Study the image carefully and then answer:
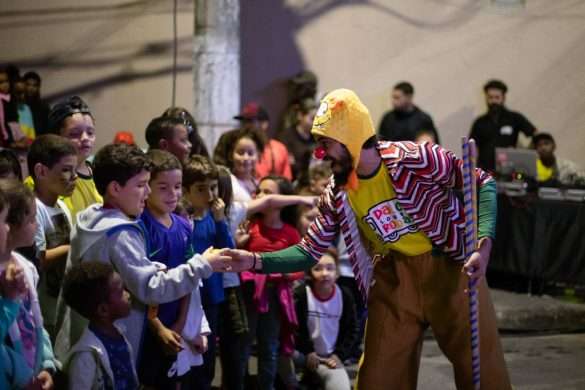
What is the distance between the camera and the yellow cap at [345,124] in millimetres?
5094

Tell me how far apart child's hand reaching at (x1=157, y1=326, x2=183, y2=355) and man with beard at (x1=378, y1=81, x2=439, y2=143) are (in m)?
7.12

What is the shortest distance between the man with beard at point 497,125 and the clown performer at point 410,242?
772 centimetres

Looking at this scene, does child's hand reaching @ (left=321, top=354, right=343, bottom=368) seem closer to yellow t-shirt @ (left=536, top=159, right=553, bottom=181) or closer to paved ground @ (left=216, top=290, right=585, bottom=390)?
paved ground @ (left=216, top=290, right=585, bottom=390)

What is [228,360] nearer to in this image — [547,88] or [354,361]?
[354,361]

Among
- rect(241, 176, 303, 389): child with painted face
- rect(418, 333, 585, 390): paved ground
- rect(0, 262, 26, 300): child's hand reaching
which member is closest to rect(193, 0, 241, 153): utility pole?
rect(418, 333, 585, 390): paved ground

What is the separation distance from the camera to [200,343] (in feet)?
18.4

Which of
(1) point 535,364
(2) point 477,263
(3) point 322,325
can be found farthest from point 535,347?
(2) point 477,263

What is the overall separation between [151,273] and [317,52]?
7830 mm

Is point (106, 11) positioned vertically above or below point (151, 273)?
above

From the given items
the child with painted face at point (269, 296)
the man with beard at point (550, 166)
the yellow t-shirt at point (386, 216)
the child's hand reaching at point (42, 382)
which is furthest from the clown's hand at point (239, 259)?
the man with beard at point (550, 166)

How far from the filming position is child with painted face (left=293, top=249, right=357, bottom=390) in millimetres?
7320

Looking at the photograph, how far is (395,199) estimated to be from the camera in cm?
521

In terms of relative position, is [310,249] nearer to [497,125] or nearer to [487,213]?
[487,213]

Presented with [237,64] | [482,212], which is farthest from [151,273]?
[237,64]
